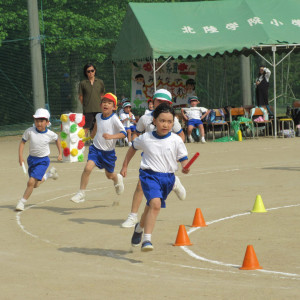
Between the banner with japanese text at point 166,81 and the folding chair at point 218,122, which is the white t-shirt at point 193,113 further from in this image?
the banner with japanese text at point 166,81

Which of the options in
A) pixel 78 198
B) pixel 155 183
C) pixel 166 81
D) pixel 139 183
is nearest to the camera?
Answer: pixel 155 183

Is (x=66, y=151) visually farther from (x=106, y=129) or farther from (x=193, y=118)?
(x=106, y=129)

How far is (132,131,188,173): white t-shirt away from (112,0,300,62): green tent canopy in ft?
53.2

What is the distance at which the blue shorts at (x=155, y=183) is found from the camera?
9.03 metres

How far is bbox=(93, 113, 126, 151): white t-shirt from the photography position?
12.8m

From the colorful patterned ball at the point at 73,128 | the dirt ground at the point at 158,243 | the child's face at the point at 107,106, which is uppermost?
the child's face at the point at 107,106

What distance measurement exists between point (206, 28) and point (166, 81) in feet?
9.78

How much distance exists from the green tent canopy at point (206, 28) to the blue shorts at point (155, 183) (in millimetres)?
16341

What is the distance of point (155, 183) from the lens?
9.08 m

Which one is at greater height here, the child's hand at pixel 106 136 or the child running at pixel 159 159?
the child's hand at pixel 106 136

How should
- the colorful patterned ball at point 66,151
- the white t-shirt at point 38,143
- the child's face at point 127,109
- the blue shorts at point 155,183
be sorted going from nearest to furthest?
1. the blue shorts at point 155,183
2. the white t-shirt at point 38,143
3. the colorful patterned ball at point 66,151
4. the child's face at point 127,109

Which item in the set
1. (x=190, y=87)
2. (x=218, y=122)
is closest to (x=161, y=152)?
(x=218, y=122)

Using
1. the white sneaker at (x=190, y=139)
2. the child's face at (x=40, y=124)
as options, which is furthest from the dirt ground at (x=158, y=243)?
the white sneaker at (x=190, y=139)

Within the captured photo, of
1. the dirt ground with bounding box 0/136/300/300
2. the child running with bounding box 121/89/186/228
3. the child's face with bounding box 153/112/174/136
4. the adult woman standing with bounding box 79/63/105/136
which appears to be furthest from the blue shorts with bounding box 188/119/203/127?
the child's face with bounding box 153/112/174/136
